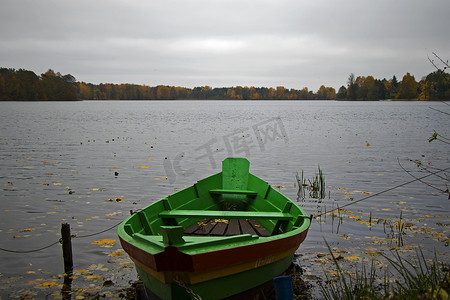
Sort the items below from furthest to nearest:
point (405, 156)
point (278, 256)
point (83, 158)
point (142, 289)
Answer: point (405, 156)
point (83, 158)
point (142, 289)
point (278, 256)

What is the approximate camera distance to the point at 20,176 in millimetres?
15148

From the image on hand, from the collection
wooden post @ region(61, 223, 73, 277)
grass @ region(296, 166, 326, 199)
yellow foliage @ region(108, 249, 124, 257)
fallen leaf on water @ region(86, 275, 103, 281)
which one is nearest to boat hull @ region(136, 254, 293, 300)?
fallen leaf on water @ region(86, 275, 103, 281)

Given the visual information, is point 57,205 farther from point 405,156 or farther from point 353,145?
point 353,145

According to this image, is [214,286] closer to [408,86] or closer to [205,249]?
[205,249]

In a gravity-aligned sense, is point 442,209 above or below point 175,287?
below

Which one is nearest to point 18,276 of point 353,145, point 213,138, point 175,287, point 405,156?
point 175,287

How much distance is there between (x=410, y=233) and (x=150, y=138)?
73.9 ft

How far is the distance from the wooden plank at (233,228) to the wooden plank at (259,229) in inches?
13.2

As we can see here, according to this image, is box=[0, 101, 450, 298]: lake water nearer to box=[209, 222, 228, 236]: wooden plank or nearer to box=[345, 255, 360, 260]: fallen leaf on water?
box=[345, 255, 360, 260]: fallen leaf on water

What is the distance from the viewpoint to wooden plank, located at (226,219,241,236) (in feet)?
25.1

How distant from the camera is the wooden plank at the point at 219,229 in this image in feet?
25.2

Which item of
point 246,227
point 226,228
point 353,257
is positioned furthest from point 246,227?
point 353,257

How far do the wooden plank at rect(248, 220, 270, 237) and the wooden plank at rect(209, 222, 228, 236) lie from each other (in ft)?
1.88

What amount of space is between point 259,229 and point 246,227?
26cm
